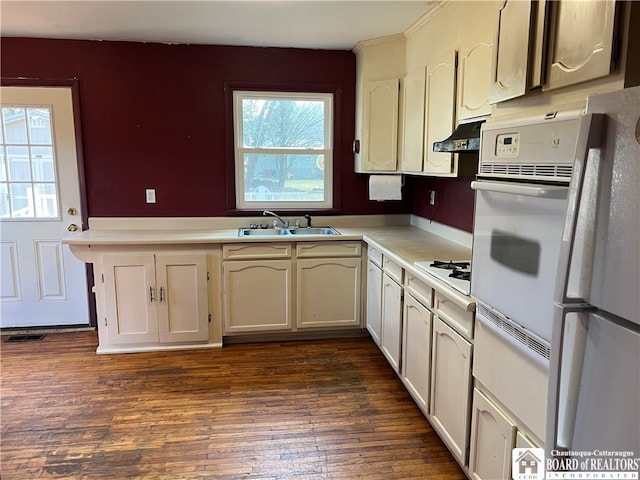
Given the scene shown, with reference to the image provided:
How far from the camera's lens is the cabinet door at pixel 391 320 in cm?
272

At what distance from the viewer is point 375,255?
3.25 m

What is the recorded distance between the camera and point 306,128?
3787 millimetres

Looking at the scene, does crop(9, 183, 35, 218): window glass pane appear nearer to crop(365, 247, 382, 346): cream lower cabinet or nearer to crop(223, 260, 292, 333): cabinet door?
crop(223, 260, 292, 333): cabinet door

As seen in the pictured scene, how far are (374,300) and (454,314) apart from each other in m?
1.34

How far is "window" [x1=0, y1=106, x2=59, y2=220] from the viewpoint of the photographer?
3459mm

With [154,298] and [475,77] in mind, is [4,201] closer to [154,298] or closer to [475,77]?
[154,298]

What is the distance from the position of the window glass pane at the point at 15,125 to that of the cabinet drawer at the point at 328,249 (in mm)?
2329

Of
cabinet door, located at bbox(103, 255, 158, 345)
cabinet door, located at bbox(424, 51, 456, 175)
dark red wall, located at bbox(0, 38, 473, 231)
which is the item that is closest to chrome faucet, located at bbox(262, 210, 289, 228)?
dark red wall, located at bbox(0, 38, 473, 231)

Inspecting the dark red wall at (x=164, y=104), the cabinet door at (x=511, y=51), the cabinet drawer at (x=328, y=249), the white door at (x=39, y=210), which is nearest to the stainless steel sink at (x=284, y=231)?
the cabinet drawer at (x=328, y=249)

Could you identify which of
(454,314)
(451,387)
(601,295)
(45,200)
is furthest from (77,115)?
(601,295)

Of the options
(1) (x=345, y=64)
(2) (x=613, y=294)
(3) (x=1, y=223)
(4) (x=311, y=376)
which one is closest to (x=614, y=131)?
(2) (x=613, y=294)

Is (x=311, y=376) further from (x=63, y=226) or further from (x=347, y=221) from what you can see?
(x=63, y=226)

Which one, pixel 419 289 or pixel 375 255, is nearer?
pixel 419 289

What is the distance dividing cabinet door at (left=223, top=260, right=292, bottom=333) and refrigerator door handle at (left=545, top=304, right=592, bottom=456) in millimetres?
2427
